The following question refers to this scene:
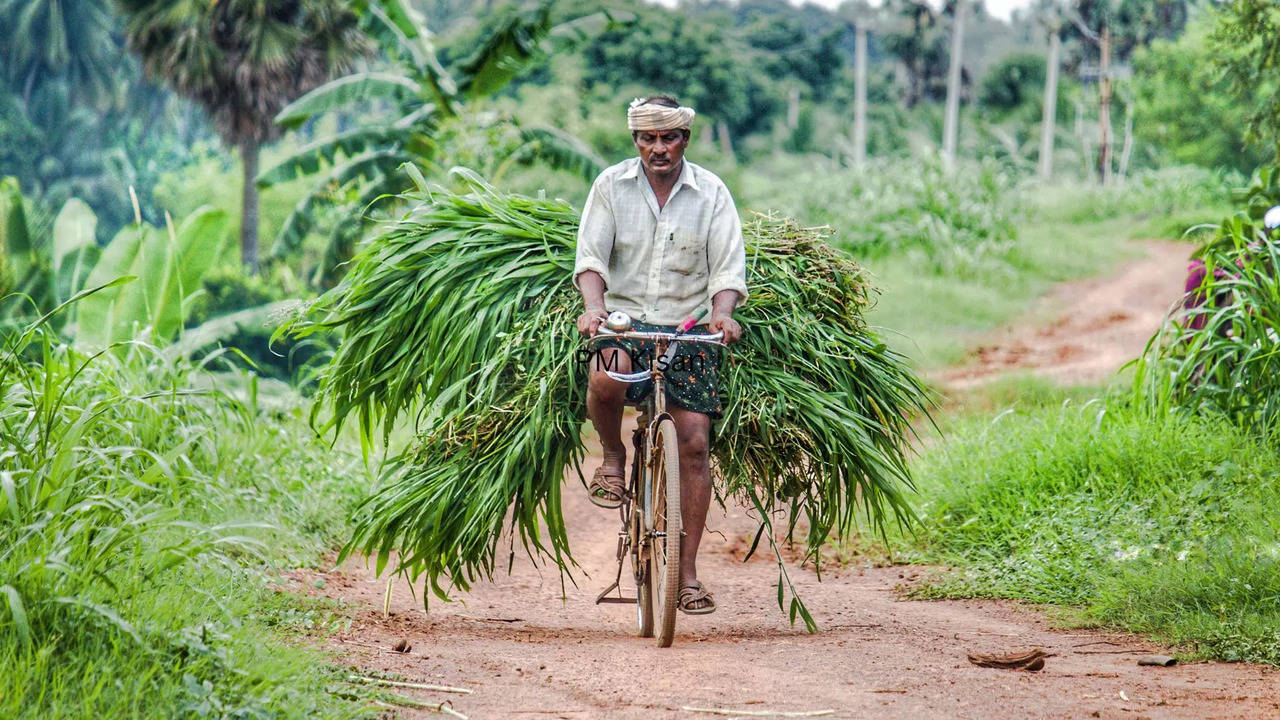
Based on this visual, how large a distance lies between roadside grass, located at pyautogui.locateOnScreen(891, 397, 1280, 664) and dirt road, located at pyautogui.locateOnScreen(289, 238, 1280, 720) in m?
0.19

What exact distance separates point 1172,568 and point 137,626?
3617mm

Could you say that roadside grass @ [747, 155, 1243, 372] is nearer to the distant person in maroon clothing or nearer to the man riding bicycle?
the distant person in maroon clothing

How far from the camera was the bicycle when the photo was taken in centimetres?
413

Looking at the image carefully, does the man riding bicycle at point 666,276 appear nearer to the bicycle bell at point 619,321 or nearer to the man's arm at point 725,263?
the man's arm at point 725,263

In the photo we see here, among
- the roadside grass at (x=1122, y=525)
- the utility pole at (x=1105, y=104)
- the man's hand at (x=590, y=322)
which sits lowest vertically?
the roadside grass at (x=1122, y=525)

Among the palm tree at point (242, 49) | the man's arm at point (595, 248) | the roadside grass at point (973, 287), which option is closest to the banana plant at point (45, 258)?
the man's arm at point (595, 248)

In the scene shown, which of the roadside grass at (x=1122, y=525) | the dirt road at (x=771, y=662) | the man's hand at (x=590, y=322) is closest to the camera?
the dirt road at (x=771, y=662)

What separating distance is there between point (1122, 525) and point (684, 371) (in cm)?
226

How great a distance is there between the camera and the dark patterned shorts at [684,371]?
14.3 feet

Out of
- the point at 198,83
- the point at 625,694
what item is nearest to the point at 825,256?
the point at 625,694

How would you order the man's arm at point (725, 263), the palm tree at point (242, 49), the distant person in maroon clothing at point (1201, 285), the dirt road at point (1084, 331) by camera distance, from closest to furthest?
the man's arm at point (725, 263) → the distant person in maroon clothing at point (1201, 285) → the dirt road at point (1084, 331) → the palm tree at point (242, 49)

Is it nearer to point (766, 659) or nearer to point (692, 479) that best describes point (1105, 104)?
point (692, 479)

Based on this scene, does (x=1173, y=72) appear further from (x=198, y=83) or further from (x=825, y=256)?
(x=825, y=256)

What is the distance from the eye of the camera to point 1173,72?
2912 centimetres
